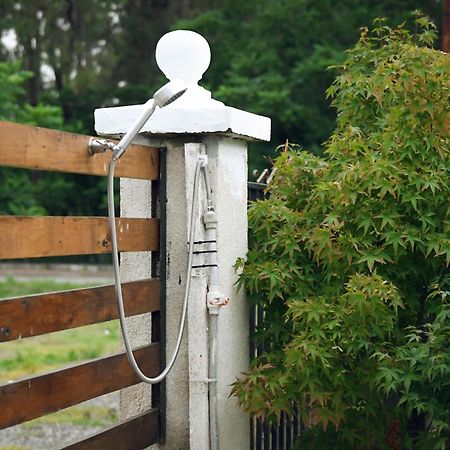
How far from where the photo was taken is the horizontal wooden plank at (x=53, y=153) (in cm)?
287

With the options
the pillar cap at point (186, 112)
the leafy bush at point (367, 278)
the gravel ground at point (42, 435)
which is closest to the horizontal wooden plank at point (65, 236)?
the pillar cap at point (186, 112)

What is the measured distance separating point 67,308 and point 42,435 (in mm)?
4503

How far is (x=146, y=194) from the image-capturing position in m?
3.93

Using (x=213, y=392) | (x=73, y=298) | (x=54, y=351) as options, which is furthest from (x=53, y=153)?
(x=54, y=351)

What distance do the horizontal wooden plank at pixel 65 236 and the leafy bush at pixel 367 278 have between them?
565 millimetres

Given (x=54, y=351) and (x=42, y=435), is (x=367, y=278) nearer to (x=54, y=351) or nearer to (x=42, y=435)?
(x=42, y=435)

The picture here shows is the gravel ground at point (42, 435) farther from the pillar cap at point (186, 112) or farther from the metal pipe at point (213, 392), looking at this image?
the pillar cap at point (186, 112)

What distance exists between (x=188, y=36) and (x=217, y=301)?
111cm

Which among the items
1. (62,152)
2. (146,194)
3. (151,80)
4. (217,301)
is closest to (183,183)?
(146,194)

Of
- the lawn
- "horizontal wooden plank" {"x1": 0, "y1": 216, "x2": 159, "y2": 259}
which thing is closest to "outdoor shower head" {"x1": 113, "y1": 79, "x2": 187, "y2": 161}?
"horizontal wooden plank" {"x1": 0, "y1": 216, "x2": 159, "y2": 259}

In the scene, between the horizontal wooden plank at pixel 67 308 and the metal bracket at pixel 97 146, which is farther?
the metal bracket at pixel 97 146

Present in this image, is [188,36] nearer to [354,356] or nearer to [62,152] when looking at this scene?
[62,152]

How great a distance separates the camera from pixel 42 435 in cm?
738

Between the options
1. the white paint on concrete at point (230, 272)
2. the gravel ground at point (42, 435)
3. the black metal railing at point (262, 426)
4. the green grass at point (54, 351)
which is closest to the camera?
the white paint on concrete at point (230, 272)
